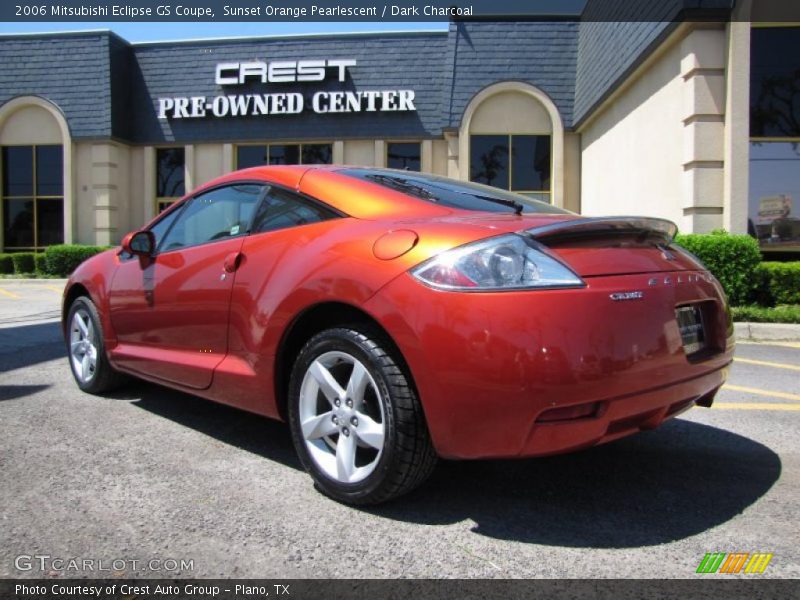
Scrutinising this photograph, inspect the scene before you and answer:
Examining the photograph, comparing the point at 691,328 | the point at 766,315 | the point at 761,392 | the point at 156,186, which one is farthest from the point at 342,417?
the point at 156,186

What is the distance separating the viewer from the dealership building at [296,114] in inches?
660

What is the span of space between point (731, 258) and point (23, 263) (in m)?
18.1

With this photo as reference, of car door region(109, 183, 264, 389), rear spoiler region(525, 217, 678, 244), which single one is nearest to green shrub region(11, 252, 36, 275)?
car door region(109, 183, 264, 389)

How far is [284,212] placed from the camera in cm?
308

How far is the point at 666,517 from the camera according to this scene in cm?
248

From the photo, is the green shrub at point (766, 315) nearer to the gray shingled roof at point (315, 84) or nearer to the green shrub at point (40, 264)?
the gray shingled roof at point (315, 84)

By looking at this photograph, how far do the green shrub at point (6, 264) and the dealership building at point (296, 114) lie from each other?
4.94ft

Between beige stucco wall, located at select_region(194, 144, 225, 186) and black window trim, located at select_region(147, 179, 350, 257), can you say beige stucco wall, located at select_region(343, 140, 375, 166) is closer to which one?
beige stucco wall, located at select_region(194, 144, 225, 186)

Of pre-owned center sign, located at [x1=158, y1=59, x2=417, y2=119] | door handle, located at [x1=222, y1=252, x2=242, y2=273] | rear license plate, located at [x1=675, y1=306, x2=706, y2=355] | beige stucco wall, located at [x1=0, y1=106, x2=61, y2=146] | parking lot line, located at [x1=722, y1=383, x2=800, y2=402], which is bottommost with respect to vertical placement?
parking lot line, located at [x1=722, y1=383, x2=800, y2=402]

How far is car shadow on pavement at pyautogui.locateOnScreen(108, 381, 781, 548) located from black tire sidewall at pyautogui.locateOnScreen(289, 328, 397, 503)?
0.14 meters

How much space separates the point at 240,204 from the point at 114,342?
55.4 inches

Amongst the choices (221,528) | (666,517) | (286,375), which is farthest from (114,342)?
(666,517)

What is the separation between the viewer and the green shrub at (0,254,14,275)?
18062mm

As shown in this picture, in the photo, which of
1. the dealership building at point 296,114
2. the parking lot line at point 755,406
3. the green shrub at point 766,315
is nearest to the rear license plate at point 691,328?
the parking lot line at point 755,406
